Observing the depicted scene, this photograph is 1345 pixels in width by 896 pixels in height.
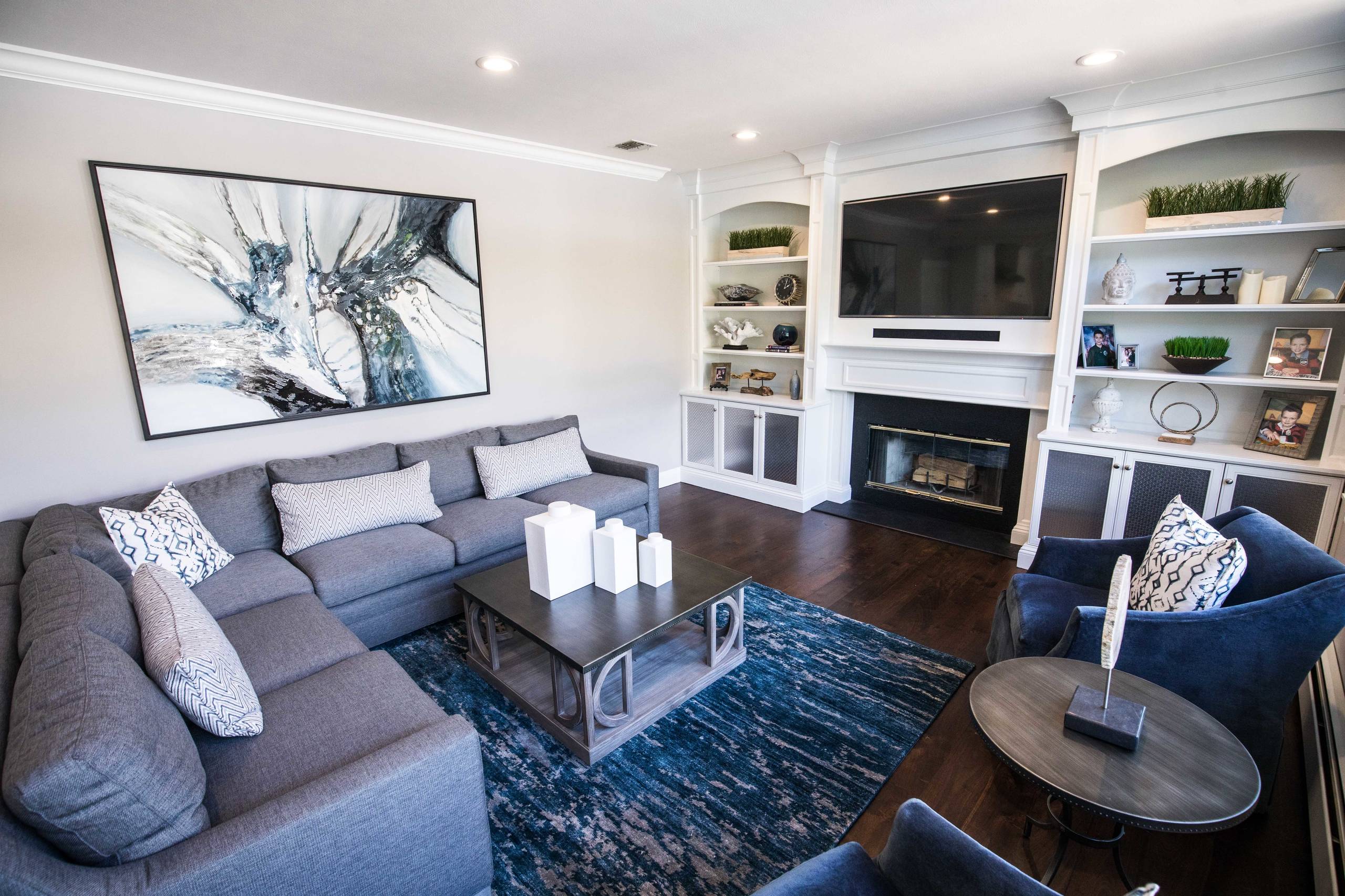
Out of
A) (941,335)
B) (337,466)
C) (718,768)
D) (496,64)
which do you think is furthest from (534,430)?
(941,335)

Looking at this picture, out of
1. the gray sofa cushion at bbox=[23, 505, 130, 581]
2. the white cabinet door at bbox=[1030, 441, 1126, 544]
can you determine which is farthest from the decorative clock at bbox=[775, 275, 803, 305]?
the gray sofa cushion at bbox=[23, 505, 130, 581]

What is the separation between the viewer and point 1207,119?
2.87m

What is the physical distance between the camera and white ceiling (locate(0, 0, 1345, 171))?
2076 mm

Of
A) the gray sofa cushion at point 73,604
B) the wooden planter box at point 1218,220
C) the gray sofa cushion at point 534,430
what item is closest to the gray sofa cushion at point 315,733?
the gray sofa cushion at point 73,604

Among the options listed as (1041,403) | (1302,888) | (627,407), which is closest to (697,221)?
(627,407)

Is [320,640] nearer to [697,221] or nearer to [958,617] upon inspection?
[958,617]

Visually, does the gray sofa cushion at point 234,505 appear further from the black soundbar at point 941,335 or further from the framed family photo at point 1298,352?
the framed family photo at point 1298,352

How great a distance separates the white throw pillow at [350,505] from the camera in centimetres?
285

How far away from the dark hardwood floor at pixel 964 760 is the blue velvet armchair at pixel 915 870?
73 centimetres

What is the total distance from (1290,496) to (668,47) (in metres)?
3.34

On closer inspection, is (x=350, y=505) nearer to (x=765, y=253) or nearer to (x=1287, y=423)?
(x=765, y=253)

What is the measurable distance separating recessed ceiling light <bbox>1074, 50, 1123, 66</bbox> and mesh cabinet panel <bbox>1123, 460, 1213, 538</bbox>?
6.10ft

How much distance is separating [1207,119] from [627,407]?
3.69m

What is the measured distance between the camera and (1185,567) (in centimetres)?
185
